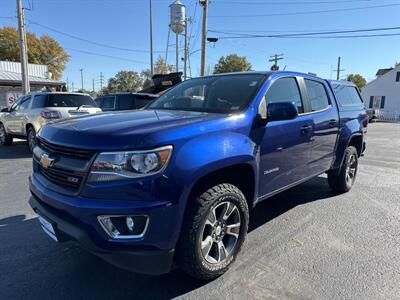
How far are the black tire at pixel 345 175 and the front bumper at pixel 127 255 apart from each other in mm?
3783

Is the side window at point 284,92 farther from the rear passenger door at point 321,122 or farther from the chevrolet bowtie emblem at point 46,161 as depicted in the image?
the chevrolet bowtie emblem at point 46,161

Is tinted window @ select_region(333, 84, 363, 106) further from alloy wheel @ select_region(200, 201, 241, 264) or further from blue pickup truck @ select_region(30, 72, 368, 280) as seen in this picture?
alloy wheel @ select_region(200, 201, 241, 264)

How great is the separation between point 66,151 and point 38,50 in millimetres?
66802

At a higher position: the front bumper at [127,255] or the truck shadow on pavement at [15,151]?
the front bumper at [127,255]

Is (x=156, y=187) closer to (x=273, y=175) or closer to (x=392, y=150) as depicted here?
(x=273, y=175)

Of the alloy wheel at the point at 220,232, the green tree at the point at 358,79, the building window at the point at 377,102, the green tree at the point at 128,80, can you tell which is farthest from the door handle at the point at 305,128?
the green tree at the point at 358,79

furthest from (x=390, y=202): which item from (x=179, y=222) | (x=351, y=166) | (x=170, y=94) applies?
(x=179, y=222)

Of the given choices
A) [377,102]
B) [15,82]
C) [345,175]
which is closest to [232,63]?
[377,102]

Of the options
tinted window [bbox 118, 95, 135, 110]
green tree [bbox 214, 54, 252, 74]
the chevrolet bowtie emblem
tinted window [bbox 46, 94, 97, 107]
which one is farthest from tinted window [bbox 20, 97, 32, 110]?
green tree [bbox 214, 54, 252, 74]

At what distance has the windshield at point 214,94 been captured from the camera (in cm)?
343

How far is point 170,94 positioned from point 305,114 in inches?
68.3

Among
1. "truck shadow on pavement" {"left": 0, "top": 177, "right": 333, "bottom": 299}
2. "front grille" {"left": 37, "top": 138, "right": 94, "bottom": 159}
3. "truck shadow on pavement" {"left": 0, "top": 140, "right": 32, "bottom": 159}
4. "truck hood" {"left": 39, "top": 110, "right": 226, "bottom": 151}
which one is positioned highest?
"truck hood" {"left": 39, "top": 110, "right": 226, "bottom": 151}

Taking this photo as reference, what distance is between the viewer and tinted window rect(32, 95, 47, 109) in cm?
Answer: 920

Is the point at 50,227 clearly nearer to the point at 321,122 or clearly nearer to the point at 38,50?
the point at 321,122
